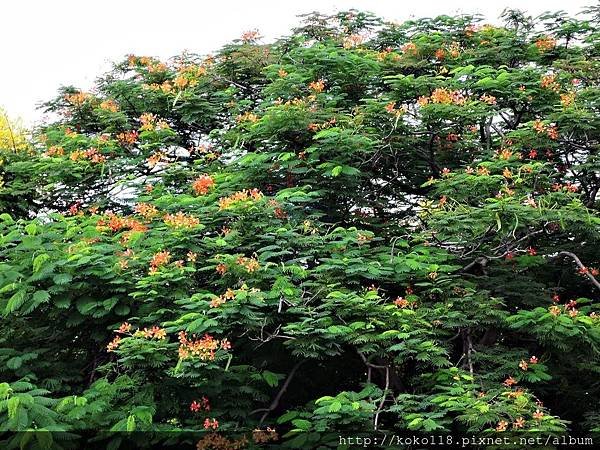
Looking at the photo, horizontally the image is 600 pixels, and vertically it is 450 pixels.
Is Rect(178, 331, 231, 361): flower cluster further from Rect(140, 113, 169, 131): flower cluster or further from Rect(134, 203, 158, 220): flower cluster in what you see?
Rect(140, 113, 169, 131): flower cluster

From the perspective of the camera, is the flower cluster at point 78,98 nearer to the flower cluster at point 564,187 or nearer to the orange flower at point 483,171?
the orange flower at point 483,171

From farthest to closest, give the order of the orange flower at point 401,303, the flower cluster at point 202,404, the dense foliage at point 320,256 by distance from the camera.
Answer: the orange flower at point 401,303
the flower cluster at point 202,404
the dense foliage at point 320,256

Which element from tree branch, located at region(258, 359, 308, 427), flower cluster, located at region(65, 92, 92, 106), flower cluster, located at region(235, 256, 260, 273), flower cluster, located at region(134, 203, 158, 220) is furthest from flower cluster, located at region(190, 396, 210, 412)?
flower cluster, located at region(65, 92, 92, 106)

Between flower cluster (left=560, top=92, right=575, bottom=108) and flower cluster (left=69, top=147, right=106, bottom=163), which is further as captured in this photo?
flower cluster (left=69, top=147, right=106, bottom=163)

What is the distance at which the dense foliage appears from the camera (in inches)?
155

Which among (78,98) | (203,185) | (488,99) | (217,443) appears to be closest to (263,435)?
(217,443)

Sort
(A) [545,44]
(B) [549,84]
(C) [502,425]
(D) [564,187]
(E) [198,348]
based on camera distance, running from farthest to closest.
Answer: (A) [545,44]
(B) [549,84]
(D) [564,187]
(E) [198,348]
(C) [502,425]

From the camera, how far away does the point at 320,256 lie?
15.3 feet

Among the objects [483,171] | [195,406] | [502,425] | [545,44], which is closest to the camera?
[502,425]

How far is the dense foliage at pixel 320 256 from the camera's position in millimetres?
3949

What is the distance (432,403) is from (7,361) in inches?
A: 107

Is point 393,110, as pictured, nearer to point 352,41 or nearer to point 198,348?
point 352,41

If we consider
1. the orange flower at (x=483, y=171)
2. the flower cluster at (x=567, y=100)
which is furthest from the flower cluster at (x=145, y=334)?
the flower cluster at (x=567, y=100)

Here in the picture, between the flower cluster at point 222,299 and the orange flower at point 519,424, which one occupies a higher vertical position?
the flower cluster at point 222,299
